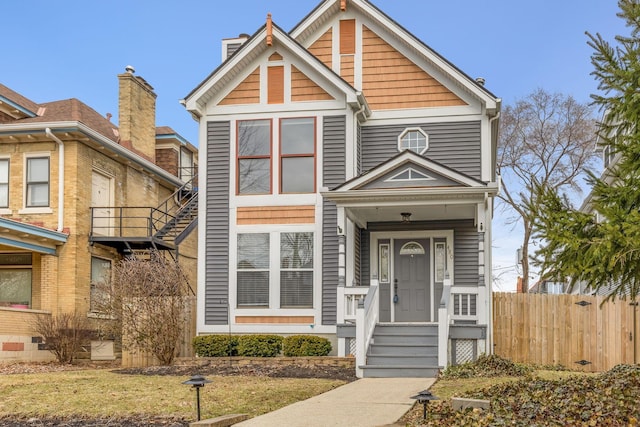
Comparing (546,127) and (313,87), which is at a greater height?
(546,127)

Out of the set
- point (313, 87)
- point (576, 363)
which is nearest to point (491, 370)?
point (576, 363)

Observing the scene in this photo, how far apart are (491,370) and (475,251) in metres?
4.53

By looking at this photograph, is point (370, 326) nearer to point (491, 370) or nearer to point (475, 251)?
point (491, 370)

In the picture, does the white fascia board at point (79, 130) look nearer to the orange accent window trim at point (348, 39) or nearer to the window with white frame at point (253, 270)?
the window with white frame at point (253, 270)

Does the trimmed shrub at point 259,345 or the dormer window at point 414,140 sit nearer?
the trimmed shrub at point 259,345

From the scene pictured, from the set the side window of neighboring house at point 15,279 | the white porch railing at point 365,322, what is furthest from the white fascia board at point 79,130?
the white porch railing at point 365,322

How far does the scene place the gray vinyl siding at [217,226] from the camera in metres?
18.6

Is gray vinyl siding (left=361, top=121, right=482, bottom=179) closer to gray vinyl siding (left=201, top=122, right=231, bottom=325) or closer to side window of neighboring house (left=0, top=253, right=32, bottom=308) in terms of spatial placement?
gray vinyl siding (left=201, top=122, right=231, bottom=325)

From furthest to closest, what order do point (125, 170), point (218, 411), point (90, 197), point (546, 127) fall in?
point (546, 127)
point (125, 170)
point (90, 197)
point (218, 411)

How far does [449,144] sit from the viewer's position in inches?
737

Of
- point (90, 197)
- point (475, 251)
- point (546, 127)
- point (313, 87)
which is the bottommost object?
point (475, 251)

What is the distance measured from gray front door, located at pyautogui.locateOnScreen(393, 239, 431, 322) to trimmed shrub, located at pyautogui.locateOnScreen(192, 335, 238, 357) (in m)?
4.01

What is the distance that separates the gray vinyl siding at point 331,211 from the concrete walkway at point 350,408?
17.0ft

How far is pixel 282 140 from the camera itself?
18641 mm
